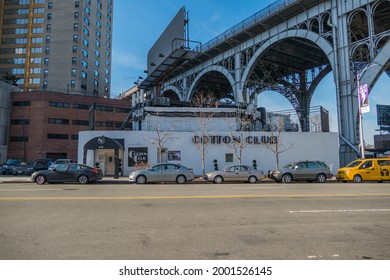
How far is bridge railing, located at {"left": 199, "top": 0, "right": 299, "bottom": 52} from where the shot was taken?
30.4m

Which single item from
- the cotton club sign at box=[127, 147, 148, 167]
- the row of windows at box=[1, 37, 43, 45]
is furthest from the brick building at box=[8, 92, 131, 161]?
the cotton club sign at box=[127, 147, 148, 167]

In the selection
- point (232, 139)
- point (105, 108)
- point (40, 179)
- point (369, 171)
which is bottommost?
point (40, 179)

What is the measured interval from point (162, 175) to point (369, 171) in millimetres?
Answer: 14268

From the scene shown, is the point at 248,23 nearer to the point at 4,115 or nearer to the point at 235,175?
the point at 235,175

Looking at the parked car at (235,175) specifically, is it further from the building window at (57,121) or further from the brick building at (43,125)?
the building window at (57,121)

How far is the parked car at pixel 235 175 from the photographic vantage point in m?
18.4

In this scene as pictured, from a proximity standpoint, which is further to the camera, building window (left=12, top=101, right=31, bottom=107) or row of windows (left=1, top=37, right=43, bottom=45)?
row of windows (left=1, top=37, right=43, bottom=45)

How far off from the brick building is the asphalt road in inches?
1800

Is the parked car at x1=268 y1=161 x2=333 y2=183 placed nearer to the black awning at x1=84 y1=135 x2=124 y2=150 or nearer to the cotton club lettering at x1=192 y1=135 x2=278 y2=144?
the cotton club lettering at x1=192 y1=135 x2=278 y2=144

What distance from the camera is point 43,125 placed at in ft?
166

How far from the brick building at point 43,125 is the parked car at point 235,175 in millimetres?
38161

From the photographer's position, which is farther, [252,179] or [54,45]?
[54,45]

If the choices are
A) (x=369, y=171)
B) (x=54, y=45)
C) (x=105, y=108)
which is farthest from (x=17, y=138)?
(x=369, y=171)

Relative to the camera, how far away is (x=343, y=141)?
25.9 m
